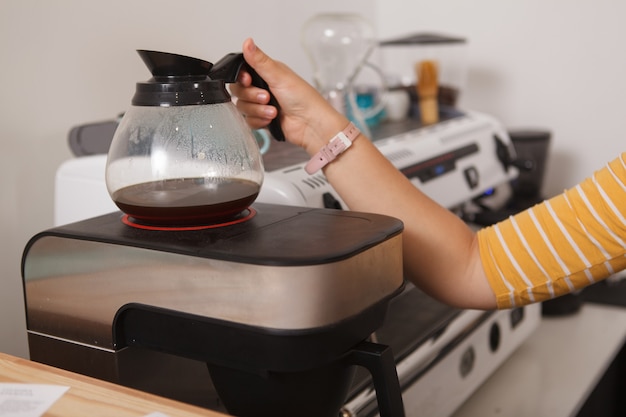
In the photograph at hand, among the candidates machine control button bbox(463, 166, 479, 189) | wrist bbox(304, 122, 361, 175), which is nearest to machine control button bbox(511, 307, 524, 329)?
machine control button bbox(463, 166, 479, 189)

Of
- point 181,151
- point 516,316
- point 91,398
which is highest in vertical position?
point 181,151

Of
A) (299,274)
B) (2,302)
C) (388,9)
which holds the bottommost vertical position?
(2,302)

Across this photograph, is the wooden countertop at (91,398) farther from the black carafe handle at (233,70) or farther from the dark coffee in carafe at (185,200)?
the black carafe handle at (233,70)

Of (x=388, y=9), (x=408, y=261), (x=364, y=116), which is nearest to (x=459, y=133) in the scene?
(x=364, y=116)

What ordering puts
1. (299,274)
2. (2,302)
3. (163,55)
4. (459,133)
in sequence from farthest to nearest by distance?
(459,133) < (2,302) < (163,55) < (299,274)

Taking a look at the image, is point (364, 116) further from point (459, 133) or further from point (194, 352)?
point (194, 352)

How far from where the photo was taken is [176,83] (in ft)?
2.46

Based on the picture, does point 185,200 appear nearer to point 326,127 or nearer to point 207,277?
point 207,277

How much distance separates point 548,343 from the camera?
5.19 ft

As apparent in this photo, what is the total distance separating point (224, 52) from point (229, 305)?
3.29 ft

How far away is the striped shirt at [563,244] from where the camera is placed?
0.92 meters

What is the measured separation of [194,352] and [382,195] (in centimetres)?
32

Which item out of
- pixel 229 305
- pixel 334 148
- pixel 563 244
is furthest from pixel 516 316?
pixel 229 305

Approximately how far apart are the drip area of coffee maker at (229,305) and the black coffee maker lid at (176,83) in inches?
5.1
